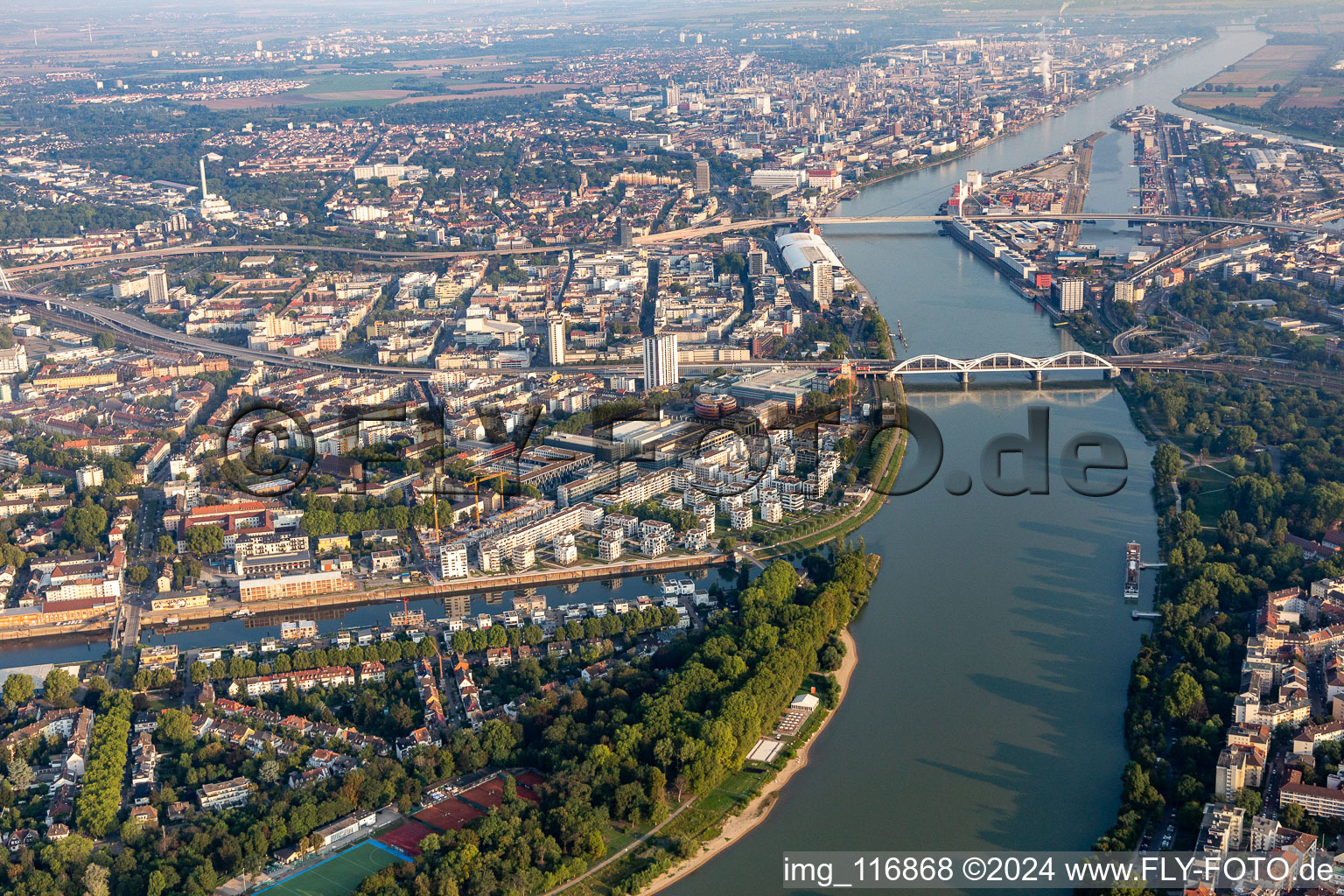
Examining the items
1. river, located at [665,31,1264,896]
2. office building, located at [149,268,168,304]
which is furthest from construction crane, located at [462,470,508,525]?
office building, located at [149,268,168,304]

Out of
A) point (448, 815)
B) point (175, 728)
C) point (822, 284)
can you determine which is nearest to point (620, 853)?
point (448, 815)

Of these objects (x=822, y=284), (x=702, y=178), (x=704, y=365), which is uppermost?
(x=702, y=178)

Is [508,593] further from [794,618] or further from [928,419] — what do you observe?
[928,419]

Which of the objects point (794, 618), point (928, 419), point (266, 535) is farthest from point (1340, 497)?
point (266, 535)

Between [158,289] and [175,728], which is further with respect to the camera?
[158,289]

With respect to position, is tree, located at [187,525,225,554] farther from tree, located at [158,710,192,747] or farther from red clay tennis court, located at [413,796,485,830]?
red clay tennis court, located at [413,796,485,830]

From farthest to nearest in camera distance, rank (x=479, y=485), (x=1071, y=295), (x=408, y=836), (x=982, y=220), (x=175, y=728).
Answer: (x=982, y=220) → (x=1071, y=295) → (x=479, y=485) → (x=175, y=728) → (x=408, y=836)

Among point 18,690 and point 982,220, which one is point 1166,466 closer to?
point 18,690
